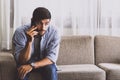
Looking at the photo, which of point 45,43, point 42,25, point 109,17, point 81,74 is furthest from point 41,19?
point 109,17

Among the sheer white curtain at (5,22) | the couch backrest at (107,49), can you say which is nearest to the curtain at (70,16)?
the sheer white curtain at (5,22)

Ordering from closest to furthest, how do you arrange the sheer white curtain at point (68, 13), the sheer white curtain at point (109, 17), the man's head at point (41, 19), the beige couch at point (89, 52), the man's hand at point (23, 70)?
the man's hand at point (23, 70) < the man's head at point (41, 19) < the beige couch at point (89, 52) < the sheer white curtain at point (68, 13) < the sheer white curtain at point (109, 17)

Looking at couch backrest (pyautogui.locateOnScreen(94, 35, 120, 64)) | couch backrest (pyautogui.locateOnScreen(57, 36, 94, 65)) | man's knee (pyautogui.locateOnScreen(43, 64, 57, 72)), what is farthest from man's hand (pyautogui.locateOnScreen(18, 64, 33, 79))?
couch backrest (pyautogui.locateOnScreen(94, 35, 120, 64))

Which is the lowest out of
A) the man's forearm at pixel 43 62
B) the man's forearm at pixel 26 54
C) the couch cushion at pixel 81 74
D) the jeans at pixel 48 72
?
the couch cushion at pixel 81 74

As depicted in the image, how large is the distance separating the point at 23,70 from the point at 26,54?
0.16 metres

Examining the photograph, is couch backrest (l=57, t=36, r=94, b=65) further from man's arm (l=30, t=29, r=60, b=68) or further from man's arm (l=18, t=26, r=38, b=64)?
man's arm (l=18, t=26, r=38, b=64)

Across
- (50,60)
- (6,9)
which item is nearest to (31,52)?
(50,60)

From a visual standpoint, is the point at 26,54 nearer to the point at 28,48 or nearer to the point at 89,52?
the point at 28,48

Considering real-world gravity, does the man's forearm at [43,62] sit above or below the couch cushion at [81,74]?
above

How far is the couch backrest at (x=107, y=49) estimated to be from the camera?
3.44 metres

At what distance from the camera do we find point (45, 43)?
286cm

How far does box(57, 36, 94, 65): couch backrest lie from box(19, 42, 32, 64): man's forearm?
74 centimetres

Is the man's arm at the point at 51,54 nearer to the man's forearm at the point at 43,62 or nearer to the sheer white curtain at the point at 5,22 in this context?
the man's forearm at the point at 43,62

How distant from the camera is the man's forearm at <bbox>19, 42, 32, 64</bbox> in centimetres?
266
